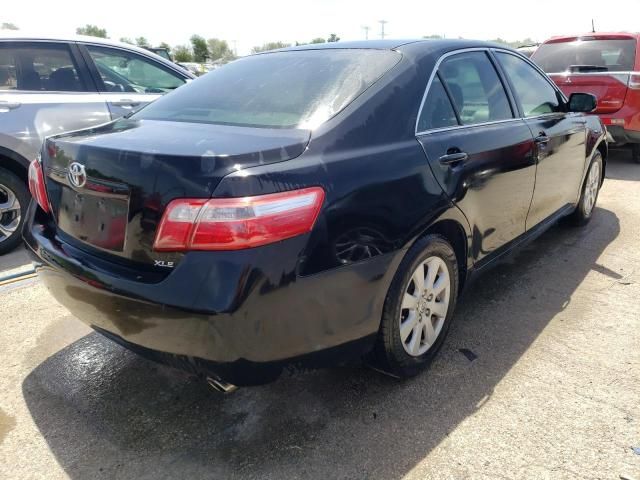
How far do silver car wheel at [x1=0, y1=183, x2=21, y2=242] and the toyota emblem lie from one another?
2.66 meters

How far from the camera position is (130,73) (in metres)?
5.19

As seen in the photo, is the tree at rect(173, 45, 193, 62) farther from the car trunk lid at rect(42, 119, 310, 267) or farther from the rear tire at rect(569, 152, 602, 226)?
the car trunk lid at rect(42, 119, 310, 267)

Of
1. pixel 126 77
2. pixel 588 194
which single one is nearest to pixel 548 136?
pixel 588 194

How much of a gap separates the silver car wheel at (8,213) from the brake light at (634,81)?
7.04 metres

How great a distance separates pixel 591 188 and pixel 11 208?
4.96 metres

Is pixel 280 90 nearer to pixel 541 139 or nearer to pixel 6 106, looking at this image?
pixel 541 139

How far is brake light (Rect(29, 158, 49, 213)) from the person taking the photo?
2502 mm

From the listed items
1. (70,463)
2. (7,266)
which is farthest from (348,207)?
(7,266)

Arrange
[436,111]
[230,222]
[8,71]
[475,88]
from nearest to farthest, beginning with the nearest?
[230,222], [436,111], [475,88], [8,71]

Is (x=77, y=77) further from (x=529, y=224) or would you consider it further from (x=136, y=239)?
(x=529, y=224)

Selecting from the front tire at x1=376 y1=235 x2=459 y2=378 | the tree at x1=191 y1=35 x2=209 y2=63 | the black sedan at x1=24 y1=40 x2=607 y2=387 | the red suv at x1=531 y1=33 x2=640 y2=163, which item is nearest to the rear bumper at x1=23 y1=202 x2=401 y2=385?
the black sedan at x1=24 y1=40 x2=607 y2=387

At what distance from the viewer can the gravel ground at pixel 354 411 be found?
2.12m

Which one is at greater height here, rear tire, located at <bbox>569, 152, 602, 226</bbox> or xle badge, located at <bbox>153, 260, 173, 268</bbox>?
xle badge, located at <bbox>153, 260, 173, 268</bbox>

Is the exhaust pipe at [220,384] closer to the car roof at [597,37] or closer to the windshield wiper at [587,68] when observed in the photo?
the windshield wiper at [587,68]
